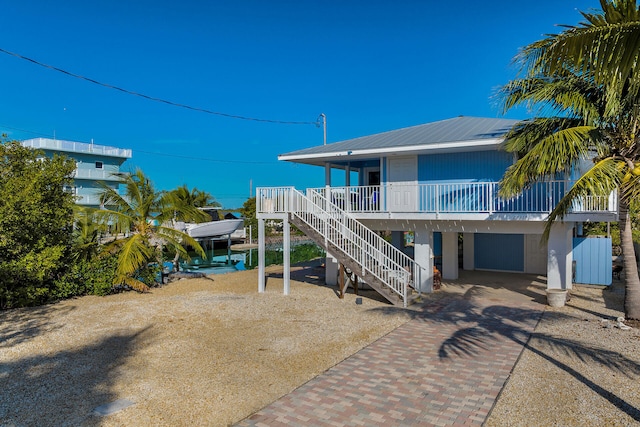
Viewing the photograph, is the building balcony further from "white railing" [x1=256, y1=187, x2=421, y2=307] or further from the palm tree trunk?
the palm tree trunk

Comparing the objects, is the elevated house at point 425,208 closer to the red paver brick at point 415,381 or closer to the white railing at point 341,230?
the white railing at point 341,230

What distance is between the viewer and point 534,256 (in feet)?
56.9

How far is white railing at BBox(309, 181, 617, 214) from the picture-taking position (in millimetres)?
11758

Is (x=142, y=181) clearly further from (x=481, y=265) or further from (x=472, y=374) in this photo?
(x=481, y=265)

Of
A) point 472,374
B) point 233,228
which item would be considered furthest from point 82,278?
point 233,228

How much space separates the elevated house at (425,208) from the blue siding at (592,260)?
0.11ft

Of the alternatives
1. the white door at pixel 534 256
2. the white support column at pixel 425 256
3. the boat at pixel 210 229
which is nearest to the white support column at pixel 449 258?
the white support column at pixel 425 256

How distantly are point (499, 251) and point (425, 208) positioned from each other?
5.93m

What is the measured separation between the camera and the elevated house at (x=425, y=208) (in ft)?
39.3

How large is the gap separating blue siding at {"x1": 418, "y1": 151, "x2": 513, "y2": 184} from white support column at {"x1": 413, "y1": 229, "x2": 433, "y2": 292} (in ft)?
6.77

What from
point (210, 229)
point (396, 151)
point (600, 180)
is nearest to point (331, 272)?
point (396, 151)

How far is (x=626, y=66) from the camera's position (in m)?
4.24

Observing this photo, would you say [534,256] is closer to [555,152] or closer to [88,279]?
[555,152]

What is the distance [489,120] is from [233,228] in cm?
2300
